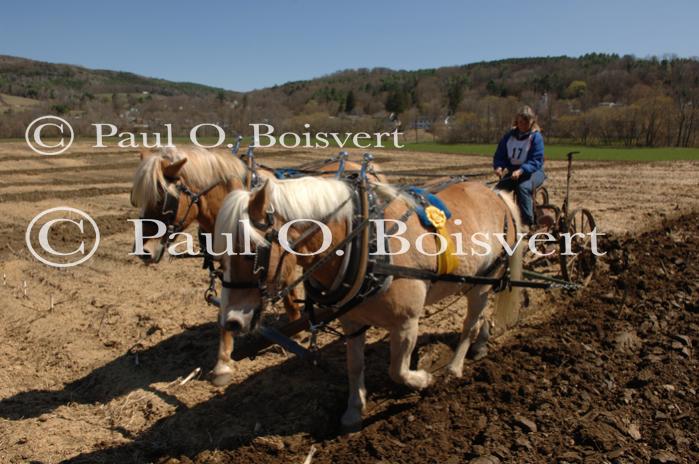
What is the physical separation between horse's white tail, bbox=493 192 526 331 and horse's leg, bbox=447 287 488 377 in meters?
0.41

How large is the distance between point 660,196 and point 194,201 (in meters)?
14.5

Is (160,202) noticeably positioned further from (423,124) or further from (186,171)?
(423,124)

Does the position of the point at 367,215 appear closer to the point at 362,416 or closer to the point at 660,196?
the point at 362,416

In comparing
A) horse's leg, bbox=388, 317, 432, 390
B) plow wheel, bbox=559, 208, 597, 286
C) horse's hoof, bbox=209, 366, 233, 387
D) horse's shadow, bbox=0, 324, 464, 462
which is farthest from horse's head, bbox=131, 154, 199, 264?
plow wheel, bbox=559, 208, 597, 286

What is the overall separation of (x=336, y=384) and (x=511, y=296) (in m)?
2.03

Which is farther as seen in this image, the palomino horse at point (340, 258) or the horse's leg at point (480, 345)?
the horse's leg at point (480, 345)

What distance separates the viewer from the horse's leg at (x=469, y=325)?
Result: 4700 mm

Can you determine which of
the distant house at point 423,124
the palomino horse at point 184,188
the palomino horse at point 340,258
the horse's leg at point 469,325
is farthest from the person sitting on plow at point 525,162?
the distant house at point 423,124

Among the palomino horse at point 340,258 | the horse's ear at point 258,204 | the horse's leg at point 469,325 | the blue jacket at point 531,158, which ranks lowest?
the horse's leg at point 469,325

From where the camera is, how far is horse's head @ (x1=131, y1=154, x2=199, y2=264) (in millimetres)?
4469

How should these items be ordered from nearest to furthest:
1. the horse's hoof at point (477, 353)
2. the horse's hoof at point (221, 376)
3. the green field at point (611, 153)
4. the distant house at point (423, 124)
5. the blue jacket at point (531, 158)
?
1. the horse's hoof at point (221, 376)
2. the horse's hoof at point (477, 353)
3. the blue jacket at point (531, 158)
4. the green field at point (611, 153)
5. the distant house at point (423, 124)

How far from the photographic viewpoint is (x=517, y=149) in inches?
233

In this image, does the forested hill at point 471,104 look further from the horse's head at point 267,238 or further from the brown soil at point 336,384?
the horse's head at point 267,238

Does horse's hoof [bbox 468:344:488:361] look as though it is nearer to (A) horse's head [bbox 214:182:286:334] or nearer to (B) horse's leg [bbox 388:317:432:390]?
(B) horse's leg [bbox 388:317:432:390]
